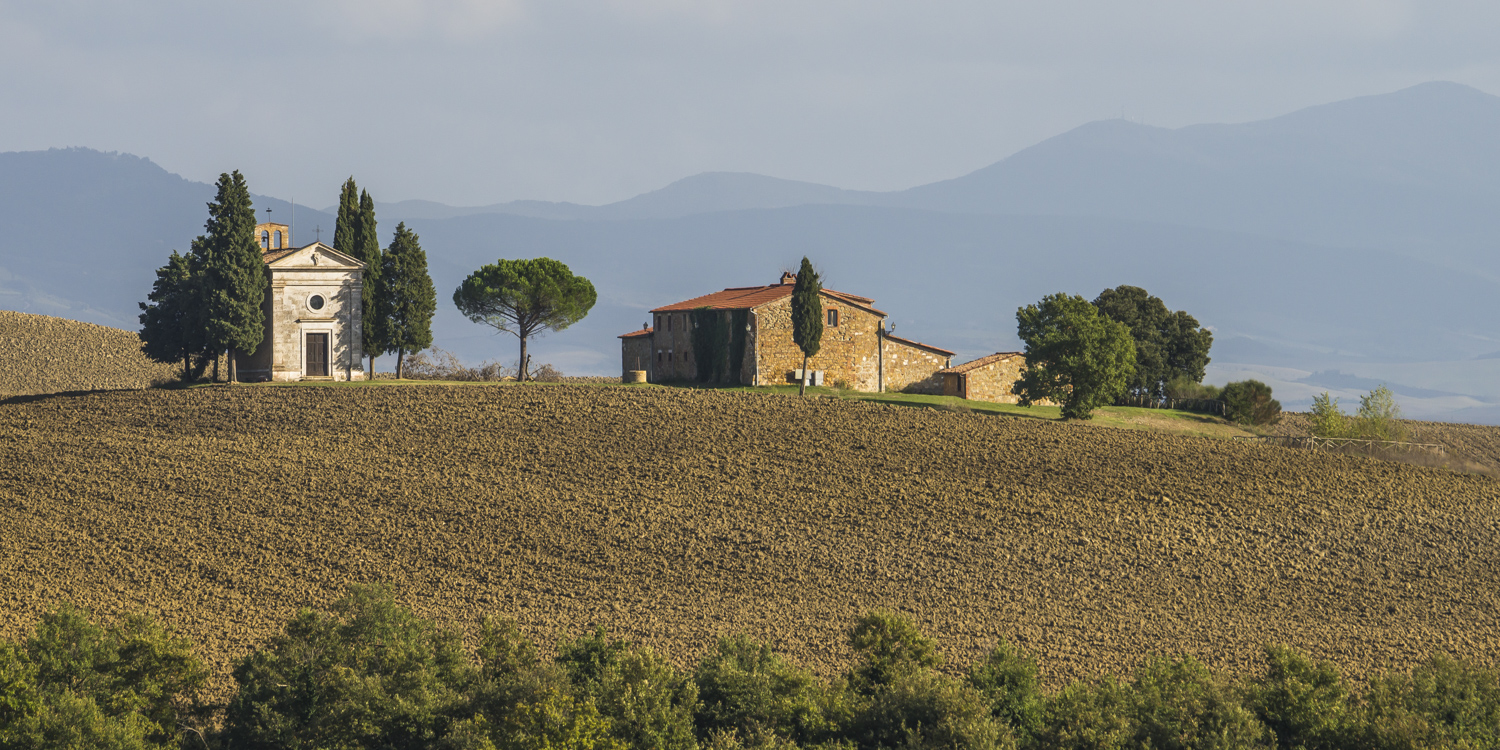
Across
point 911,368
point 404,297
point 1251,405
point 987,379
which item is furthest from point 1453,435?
point 404,297

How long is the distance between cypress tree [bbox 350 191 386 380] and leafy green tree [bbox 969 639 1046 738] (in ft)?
130

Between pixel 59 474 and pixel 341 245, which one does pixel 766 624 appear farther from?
pixel 341 245

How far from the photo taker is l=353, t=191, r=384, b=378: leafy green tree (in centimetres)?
5181

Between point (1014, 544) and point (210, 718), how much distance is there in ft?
65.6

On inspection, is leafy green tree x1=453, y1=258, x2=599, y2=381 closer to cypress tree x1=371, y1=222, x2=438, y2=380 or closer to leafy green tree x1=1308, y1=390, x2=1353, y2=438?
cypress tree x1=371, y1=222, x2=438, y2=380

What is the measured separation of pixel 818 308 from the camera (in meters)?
54.6

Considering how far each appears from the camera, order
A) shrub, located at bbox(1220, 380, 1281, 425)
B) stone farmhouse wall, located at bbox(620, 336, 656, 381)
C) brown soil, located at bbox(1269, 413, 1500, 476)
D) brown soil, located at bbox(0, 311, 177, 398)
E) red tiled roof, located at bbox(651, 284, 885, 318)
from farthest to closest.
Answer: stone farmhouse wall, located at bbox(620, 336, 656, 381) < brown soil, located at bbox(0, 311, 177, 398) < shrub, located at bbox(1220, 380, 1281, 425) < red tiled roof, located at bbox(651, 284, 885, 318) < brown soil, located at bbox(1269, 413, 1500, 476)

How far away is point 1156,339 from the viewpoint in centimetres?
6500

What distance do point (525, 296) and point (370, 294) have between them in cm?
764

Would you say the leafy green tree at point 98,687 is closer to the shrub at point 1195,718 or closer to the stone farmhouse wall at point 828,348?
the shrub at point 1195,718

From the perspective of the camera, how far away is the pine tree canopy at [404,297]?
52.2 metres

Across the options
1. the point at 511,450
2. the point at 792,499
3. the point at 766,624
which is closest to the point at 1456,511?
the point at 792,499

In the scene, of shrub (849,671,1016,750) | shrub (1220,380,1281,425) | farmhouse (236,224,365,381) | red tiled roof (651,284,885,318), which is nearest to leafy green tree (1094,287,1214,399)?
shrub (1220,380,1281,425)

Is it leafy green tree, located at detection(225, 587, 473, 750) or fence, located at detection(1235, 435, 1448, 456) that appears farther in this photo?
fence, located at detection(1235, 435, 1448, 456)
